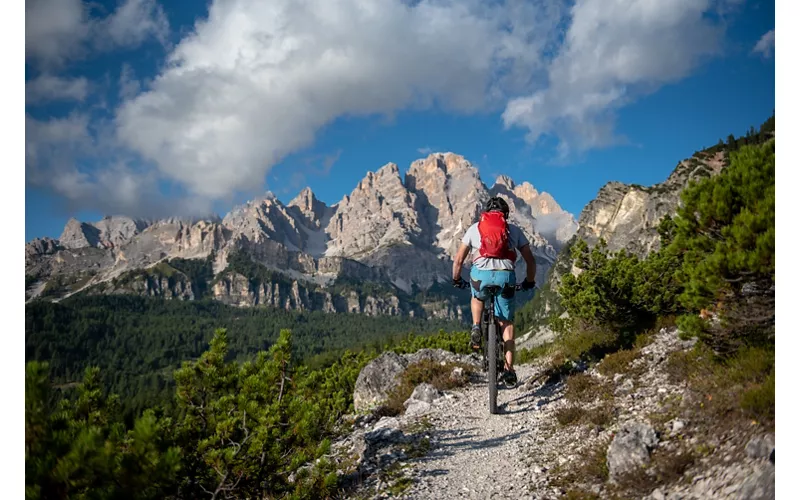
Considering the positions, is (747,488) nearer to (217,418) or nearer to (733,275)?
(733,275)

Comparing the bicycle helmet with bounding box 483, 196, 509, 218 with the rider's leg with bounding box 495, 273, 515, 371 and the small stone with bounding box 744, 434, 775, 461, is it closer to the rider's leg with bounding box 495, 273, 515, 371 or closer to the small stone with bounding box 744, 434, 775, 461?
the rider's leg with bounding box 495, 273, 515, 371

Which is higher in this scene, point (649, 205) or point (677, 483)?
point (649, 205)

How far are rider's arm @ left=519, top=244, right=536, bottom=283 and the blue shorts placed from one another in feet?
1.35

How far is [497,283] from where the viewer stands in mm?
9414

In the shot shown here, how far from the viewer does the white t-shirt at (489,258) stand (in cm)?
934

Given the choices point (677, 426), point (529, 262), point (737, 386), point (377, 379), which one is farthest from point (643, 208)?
point (737, 386)

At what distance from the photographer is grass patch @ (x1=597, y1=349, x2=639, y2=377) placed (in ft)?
36.2

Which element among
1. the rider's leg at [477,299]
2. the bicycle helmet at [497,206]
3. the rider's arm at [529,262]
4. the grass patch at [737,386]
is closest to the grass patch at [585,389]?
the rider's leg at [477,299]

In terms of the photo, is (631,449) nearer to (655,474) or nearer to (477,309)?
(655,474)

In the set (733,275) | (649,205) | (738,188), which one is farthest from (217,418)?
(649,205)

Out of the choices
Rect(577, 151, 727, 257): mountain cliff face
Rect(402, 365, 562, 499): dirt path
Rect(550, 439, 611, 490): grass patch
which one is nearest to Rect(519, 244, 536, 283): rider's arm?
Rect(402, 365, 562, 499): dirt path

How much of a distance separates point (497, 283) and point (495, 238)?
941mm

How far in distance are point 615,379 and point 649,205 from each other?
171799mm
